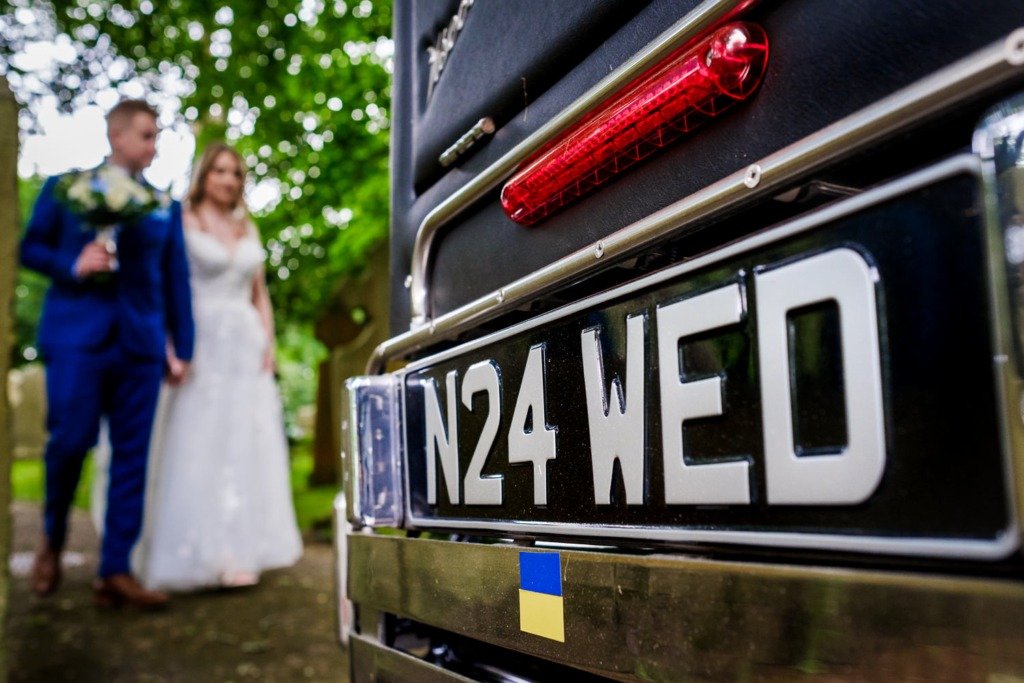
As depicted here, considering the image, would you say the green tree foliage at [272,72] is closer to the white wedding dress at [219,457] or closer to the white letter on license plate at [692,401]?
the white wedding dress at [219,457]

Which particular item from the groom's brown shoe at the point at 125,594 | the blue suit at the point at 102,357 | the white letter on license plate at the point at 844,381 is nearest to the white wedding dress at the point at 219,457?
the groom's brown shoe at the point at 125,594

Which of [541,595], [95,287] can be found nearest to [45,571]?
[95,287]

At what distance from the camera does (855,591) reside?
2.06 feet

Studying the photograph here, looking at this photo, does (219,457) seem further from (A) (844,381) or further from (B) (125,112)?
(A) (844,381)

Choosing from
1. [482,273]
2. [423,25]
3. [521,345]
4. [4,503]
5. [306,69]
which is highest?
[306,69]

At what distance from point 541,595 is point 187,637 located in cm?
280

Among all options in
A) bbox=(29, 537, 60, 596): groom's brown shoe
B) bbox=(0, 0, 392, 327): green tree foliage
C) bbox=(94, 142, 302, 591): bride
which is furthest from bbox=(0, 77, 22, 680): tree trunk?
bbox=(0, 0, 392, 327): green tree foliage

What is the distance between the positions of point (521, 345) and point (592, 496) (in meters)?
0.23

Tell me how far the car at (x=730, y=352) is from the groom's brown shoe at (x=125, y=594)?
2.81 metres

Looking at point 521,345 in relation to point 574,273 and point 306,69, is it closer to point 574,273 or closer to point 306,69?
point 574,273

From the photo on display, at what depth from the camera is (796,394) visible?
679mm

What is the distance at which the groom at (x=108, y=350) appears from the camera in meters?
3.57

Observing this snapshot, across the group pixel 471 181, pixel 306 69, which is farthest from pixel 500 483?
pixel 306 69

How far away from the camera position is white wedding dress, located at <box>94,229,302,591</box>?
4.09 m
